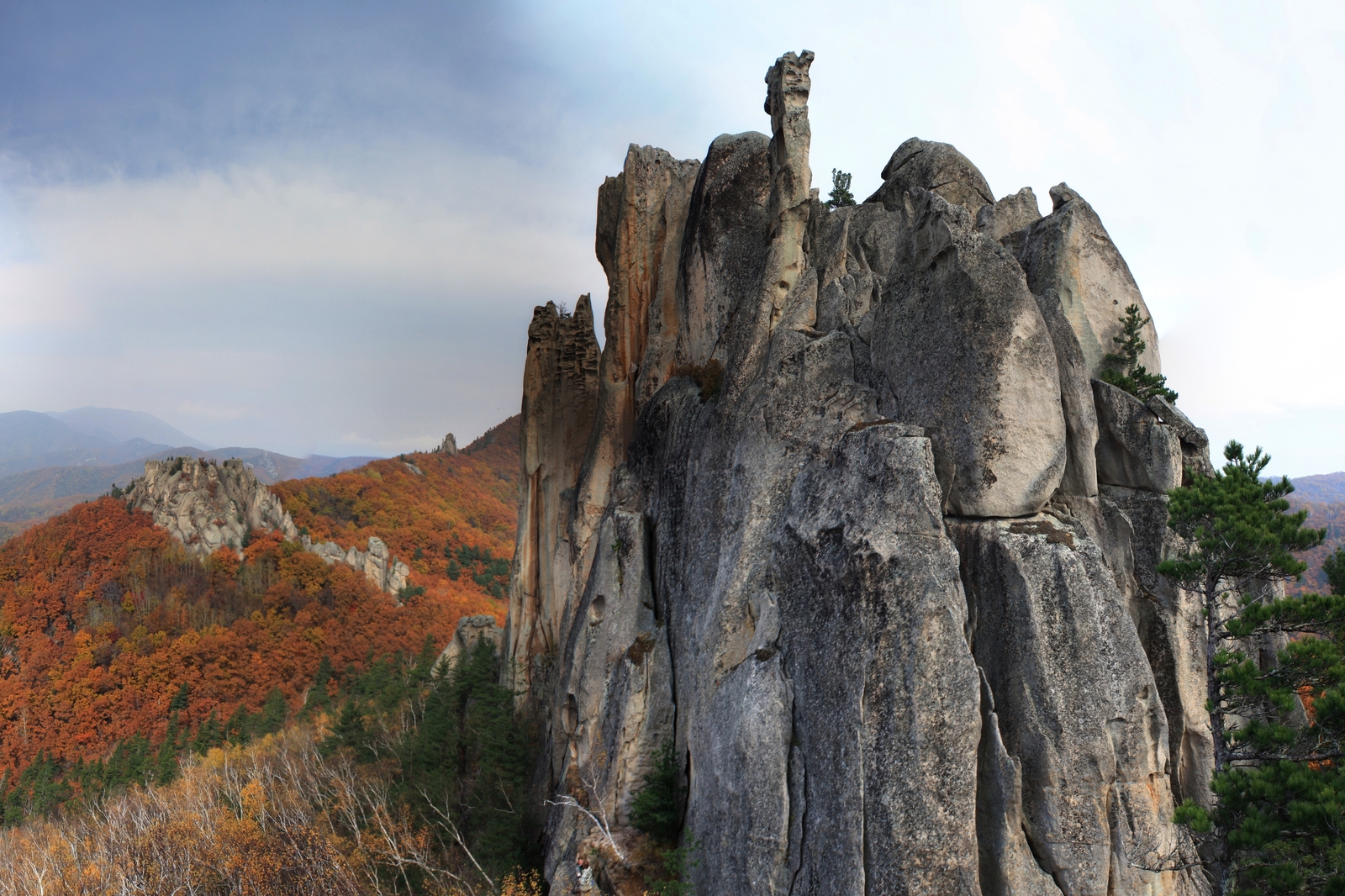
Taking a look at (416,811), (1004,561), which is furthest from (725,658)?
(416,811)

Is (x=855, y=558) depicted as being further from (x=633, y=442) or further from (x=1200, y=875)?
(x=633, y=442)

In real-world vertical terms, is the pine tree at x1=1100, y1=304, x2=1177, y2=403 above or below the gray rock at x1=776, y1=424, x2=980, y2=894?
above

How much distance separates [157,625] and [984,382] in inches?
4011

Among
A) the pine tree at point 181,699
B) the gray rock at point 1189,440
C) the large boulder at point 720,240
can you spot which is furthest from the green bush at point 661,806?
the pine tree at point 181,699

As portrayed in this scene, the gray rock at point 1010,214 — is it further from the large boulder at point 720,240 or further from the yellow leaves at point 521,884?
the yellow leaves at point 521,884

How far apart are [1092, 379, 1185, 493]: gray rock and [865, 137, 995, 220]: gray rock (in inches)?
425

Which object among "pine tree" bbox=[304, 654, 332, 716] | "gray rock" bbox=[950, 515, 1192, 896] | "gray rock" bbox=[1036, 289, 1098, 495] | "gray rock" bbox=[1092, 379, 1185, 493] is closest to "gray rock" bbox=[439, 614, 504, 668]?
"pine tree" bbox=[304, 654, 332, 716]

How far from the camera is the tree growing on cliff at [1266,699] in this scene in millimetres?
11953

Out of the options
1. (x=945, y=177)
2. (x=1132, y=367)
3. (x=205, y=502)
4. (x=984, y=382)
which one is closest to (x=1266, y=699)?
(x=984, y=382)

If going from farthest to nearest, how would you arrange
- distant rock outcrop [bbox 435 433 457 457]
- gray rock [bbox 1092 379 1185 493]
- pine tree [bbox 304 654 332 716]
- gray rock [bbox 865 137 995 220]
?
1. distant rock outcrop [bbox 435 433 457 457]
2. pine tree [bbox 304 654 332 716]
3. gray rock [bbox 865 137 995 220]
4. gray rock [bbox 1092 379 1185 493]

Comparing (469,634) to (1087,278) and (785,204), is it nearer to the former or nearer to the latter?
(785,204)

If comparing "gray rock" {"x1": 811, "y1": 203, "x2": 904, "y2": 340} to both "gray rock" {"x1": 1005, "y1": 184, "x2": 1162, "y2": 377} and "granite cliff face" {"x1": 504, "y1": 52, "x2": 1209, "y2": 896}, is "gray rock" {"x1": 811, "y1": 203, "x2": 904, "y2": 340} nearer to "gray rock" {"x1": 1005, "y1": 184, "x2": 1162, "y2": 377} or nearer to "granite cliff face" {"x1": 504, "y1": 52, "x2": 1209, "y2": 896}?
"granite cliff face" {"x1": 504, "y1": 52, "x2": 1209, "y2": 896}

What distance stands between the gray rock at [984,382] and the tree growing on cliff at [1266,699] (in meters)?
3.17

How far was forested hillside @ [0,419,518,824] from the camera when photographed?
6625cm
